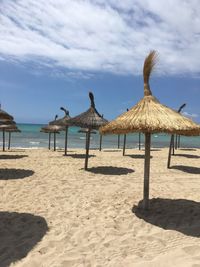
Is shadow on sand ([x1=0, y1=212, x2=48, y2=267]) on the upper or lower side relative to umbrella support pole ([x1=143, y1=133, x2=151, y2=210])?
lower

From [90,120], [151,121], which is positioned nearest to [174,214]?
[151,121]

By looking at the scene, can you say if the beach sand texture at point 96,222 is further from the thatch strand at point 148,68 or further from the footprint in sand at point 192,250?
the thatch strand at point 148,68

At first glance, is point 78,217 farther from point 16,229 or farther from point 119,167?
point 119,167

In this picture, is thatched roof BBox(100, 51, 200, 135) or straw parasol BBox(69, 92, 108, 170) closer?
thatched roof BBox(100, 51, 200, 135)

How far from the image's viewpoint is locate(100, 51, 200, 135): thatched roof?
644 cm

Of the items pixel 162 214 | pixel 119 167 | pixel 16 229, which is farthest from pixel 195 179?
pixel 16 229

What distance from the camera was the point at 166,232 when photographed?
5.98 meters

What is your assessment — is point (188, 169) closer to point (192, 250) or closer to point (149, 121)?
point (149, 121)

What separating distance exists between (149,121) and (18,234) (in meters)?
3.25

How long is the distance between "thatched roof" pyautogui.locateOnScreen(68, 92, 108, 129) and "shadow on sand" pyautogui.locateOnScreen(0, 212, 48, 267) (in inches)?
233

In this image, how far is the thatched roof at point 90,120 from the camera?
12.3m

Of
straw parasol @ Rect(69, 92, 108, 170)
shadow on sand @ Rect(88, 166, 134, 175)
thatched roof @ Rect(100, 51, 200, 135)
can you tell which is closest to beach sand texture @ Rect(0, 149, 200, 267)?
shadow on sand @ Rect(88, 166, 134, 175)

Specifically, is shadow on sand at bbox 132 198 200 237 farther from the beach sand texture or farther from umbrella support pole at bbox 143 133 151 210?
umbrella support pole at bbox 143 133 151 210

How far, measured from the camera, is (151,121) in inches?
256
